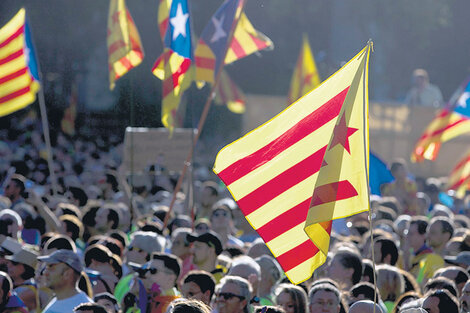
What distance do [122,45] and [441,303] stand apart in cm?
639

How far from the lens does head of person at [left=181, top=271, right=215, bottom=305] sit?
6.31 metres

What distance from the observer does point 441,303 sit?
5.69m

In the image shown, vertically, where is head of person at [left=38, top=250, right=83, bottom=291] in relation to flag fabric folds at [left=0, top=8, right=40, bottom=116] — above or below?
below

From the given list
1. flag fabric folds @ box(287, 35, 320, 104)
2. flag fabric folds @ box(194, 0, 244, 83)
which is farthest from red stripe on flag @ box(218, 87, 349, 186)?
flag fabric folds @ box(287, 35, 320, 104)

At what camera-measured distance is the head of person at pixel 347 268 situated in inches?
275

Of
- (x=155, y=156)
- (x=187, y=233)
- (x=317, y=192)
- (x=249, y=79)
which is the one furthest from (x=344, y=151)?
(x=249, y=79)

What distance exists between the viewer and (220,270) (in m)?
7.51

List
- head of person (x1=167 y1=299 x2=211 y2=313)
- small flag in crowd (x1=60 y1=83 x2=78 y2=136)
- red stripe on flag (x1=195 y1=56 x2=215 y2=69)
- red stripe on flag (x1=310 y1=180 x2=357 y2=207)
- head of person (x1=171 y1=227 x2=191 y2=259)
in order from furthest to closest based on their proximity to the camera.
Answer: small flag in crowd (x1=60 y1=83 x2=78 y2=136) → red stripe on flag (x1=195 y1=56 x2=215 y2=69) → head of person (x1=171 y1=227 x2=191 y2=259) → red stripe on flag (x1=310 y1=180 x2=357 y2=207) → head of person (x1=167 y1=299 x2=211 y2=313)

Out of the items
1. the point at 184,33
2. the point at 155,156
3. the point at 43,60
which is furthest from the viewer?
the point at 43,60

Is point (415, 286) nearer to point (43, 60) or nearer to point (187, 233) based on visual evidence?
point (187, 233)

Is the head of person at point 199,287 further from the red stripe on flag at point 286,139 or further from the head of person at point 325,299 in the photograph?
the red stripe on flag at point 286,139

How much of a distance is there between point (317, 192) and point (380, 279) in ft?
5.57

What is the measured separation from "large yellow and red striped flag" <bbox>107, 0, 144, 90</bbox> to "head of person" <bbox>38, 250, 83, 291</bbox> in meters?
5.00

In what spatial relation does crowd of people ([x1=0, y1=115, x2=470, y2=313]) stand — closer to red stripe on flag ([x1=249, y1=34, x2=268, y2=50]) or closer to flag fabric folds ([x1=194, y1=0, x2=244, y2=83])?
flag fabric folds ([x1=194, y1=0, x2=244, y2=83])
